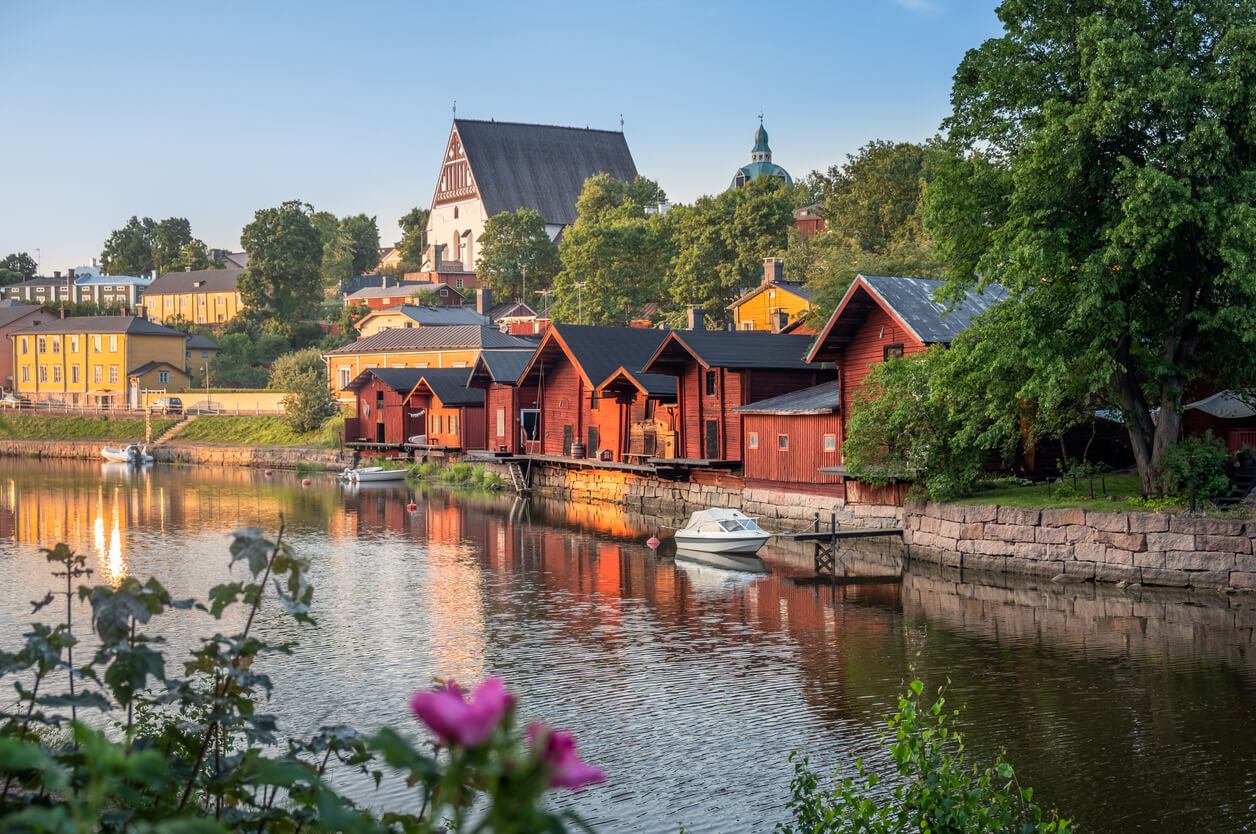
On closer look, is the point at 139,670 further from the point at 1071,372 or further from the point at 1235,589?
the point at 1071,372

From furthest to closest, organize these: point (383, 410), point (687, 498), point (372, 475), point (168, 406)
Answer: point (168, 406), point (383, 410), point (372, 475), point (687, 498)

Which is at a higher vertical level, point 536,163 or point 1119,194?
point 536,163

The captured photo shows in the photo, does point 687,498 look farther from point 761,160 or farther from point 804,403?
point 761,160

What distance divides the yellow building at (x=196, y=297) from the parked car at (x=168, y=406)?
92.1ft

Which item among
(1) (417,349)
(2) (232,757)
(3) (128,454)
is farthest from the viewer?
(1) (417,349)

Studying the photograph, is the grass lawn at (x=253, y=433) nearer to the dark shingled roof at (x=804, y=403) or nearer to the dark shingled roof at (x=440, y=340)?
the dark shingled roof at (x=440, y=340)

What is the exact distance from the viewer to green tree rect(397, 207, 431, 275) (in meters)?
158

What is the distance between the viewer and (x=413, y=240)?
160625 mm

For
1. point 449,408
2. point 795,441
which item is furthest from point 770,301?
point 795,441

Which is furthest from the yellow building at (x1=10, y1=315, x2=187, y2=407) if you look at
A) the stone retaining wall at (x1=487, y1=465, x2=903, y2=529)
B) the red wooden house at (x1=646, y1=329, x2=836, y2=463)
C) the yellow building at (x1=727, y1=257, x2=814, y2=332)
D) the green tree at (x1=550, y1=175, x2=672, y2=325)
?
the red wooden house at (x1=646, y1=329, x2=836, y2=463)

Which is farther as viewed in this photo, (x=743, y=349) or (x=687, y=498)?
(x=687, y=498)

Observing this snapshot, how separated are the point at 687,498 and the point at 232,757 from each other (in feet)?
143

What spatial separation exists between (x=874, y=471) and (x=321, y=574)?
16923mm

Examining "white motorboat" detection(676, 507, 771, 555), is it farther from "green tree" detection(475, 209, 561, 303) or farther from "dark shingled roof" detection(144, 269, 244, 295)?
"dark shingled roof" detection(144, 269, 244, 295)
